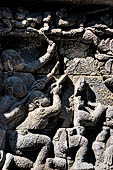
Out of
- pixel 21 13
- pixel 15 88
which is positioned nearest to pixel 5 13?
pixel 21 13

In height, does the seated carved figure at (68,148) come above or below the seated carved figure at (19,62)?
below

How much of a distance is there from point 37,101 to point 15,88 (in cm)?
34

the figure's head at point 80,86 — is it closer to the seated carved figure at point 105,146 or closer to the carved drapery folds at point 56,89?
the carved drapery folds at point 56,89

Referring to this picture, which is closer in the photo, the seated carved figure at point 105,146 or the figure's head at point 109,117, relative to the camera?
the seated carved figure at point 105,146

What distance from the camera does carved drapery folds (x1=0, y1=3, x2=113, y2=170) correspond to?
4.91m

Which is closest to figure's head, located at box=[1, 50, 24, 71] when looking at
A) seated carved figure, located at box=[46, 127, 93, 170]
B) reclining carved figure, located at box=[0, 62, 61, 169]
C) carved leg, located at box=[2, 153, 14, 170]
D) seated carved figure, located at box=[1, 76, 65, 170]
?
reclining carved figure, located at box=[0, 62, 61, 169]

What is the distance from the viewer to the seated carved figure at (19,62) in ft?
17.3

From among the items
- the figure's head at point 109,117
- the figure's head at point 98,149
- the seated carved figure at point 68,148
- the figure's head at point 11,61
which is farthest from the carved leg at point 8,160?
the figure's head at point 109,117

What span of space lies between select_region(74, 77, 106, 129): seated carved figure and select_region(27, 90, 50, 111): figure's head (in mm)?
449

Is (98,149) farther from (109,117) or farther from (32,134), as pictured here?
(32,134)

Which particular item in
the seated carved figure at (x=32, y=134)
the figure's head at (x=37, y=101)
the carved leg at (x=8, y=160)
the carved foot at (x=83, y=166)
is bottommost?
the carved foot at (x=83, y=166)

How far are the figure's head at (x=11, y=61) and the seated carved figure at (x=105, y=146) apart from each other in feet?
4.58

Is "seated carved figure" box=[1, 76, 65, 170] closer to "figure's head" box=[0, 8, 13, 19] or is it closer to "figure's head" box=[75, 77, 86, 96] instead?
"figure's head" box=[75, 77, 86, 96]

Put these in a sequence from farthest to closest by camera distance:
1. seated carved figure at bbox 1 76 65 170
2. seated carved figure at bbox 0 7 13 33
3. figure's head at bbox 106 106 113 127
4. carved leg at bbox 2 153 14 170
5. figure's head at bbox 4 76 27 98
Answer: seated carved figure at bbox 0 7 13 33
figure's head at bbox 106 106 113 127
figure's head at bbox 4 76 27 98
seated carved figure at bbox 1 76 65 170
carved leg at bbox 2 153 14 170
